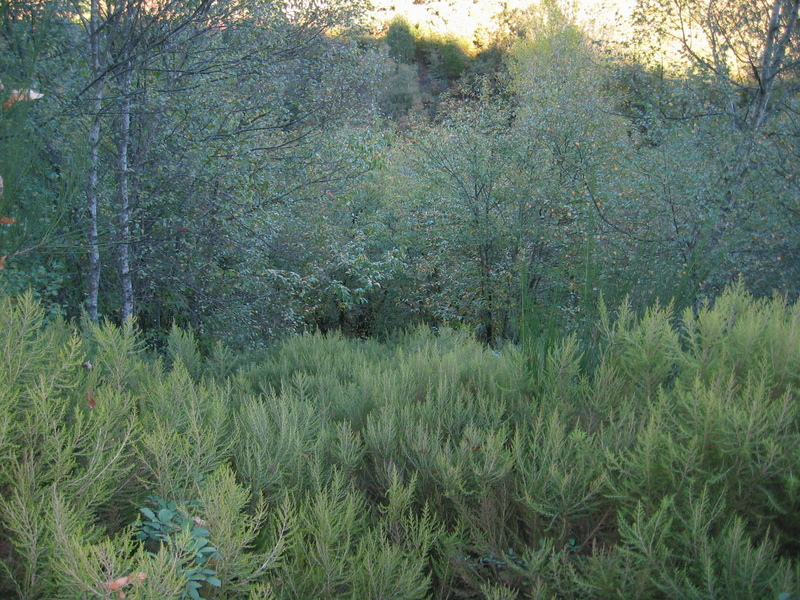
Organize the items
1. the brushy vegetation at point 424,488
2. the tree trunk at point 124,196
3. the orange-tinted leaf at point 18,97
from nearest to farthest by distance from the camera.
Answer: the brushy vegetation at point 424,488, the orange-tinted leaf at point 18,97, the tree trunk at point 124,196

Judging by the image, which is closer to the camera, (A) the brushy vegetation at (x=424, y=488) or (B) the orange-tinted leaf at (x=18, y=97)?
(A) the brushy vegetation at (x=424, y=488)

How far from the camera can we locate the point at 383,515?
270cm

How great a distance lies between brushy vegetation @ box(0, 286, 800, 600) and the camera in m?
1.93

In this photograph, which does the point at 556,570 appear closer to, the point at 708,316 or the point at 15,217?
the point at 708,316

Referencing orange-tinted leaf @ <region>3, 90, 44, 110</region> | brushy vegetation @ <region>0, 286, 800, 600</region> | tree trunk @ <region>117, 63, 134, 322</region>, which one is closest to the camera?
brushy vegetation @ <region>0, 286, 800, 600</region>

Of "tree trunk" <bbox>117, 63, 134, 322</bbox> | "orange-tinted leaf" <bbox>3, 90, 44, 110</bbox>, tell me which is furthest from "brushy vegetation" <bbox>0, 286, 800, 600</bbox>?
"tree trunk" <bbox>117, 63, 134, 322</bbox>

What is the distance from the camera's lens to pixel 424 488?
110 inches

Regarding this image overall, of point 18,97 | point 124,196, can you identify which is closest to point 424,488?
point 18,97

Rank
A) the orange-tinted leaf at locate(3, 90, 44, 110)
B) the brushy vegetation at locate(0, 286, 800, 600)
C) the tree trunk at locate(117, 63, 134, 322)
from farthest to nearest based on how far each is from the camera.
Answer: the tree trunk at locate(117, 63, 134, 322)
the orange-tinted leaf at locate(3, 90, 44, 110)
the brushy vegetation at locate(0, 286, 800, 600)

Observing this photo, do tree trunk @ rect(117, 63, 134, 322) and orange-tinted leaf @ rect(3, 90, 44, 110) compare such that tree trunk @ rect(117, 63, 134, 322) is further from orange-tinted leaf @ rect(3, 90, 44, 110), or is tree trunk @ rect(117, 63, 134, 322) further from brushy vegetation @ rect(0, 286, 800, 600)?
brushy vegetation @ rect(0, 286, 800, 600)

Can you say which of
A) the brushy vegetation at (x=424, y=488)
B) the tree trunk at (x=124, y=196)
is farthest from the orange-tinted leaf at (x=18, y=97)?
the brushy vegetation at (x=424, y=488)

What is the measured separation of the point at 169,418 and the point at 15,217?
213cm

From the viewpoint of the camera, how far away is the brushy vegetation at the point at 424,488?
75.9 inches

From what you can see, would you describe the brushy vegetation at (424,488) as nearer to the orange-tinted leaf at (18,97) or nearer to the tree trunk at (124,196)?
the orange-tinted leaf at (18,97)
